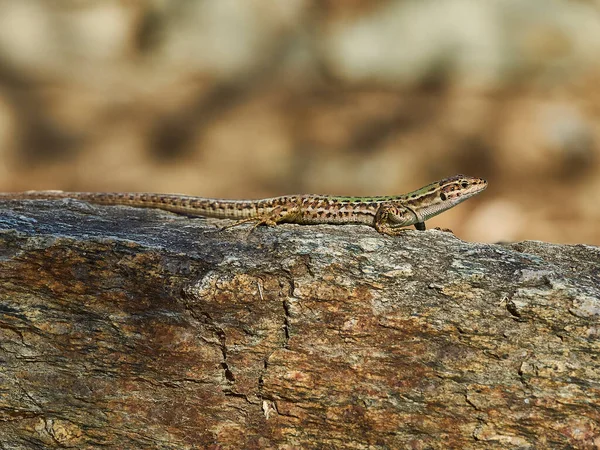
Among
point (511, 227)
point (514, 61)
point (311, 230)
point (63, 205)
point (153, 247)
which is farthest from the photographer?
point (514, 61)

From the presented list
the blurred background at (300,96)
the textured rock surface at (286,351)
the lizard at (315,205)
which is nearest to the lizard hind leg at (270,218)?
the lizard at (315,205)

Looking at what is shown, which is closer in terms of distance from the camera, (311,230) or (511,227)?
(311,230)

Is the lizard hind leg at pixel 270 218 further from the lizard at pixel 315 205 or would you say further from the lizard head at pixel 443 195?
the lizard head at pixel 443 195

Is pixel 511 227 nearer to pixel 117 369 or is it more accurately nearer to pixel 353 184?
pixel 353 184

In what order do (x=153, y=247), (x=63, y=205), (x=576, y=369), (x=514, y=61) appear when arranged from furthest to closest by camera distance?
(x=514, y=61), (x=63, y=205), (x=153, y=247), (x=576, y=369)

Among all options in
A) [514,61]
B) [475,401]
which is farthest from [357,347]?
[514,61]

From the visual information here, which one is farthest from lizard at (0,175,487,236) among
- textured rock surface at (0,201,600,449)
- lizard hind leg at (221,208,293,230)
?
textured rock surface at (0,201,600,449)
